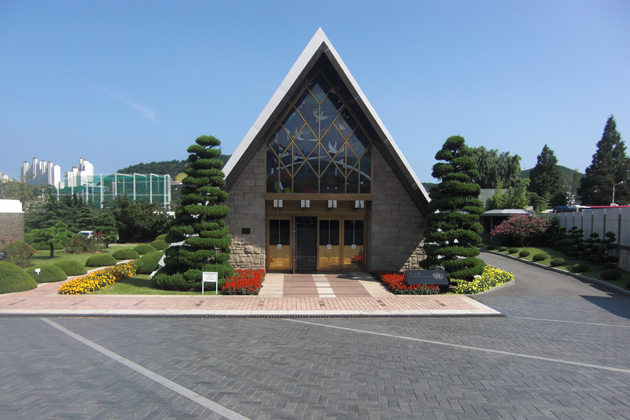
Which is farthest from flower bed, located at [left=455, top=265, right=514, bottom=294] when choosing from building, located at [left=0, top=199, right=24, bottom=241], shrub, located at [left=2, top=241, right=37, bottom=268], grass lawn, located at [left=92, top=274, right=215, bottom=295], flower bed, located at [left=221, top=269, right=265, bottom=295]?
building, located at [left=0, top=199, right=24, bottom=241]

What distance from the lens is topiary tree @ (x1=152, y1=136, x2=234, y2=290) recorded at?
14.9 metres

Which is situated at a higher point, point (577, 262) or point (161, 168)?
point (161, 168)

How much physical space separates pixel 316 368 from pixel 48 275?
15776mm

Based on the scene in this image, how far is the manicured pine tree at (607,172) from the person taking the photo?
60.1 meters

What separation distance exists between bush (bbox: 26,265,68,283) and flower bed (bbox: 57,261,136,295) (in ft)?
7.84

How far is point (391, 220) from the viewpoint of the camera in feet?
61.0

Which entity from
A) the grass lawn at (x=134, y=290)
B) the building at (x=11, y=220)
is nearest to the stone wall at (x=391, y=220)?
the grass lawn at (x=134, y=290)

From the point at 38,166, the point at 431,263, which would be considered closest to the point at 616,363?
the point at 431,263

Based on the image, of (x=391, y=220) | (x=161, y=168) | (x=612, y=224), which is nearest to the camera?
(x=391, y=220)

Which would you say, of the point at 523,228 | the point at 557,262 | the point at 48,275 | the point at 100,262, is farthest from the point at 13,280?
the point at 523,228

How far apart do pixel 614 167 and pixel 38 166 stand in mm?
225059

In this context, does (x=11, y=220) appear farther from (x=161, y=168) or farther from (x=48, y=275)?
(x=161, y=168)

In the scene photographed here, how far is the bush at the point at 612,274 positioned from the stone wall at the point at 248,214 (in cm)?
1654

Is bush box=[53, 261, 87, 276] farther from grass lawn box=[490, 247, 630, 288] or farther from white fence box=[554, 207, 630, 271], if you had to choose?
white fence box=[554, 207, 630, 271]
